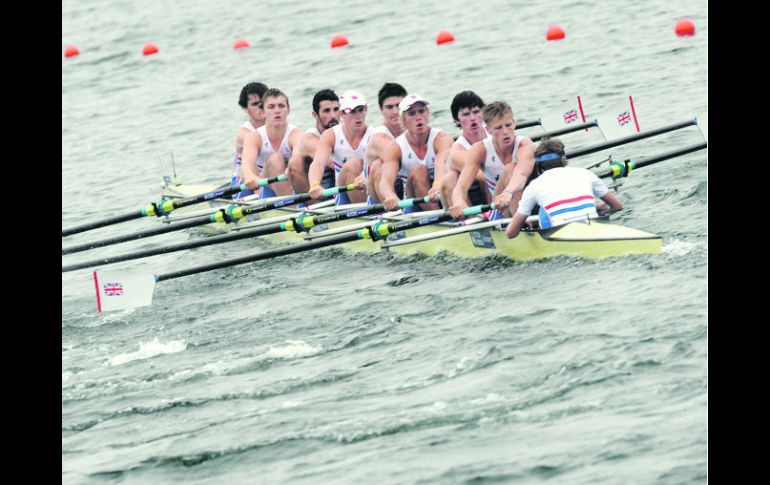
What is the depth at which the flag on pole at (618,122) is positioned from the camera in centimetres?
1391

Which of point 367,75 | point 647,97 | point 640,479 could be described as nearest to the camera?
point 640,479

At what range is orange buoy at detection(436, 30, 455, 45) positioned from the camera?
80.1 feet

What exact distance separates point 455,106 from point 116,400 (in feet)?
13.5

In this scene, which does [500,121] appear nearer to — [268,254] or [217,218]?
[268,254]

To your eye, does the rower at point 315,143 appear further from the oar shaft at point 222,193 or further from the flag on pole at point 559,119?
the flag on pole at point 559,119

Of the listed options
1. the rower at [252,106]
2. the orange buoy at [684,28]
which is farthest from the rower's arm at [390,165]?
the orange buoy at [684,28]

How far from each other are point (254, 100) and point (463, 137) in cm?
369

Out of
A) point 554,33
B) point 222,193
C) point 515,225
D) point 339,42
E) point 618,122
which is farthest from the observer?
point 339,42

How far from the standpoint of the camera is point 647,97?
18000 millimetres

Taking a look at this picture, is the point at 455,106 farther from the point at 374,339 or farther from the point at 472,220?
the point at 374,339

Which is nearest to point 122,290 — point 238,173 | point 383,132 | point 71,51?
point 383,132

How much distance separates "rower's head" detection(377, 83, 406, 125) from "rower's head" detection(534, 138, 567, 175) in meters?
2.34

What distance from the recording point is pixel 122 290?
35.1 ft
